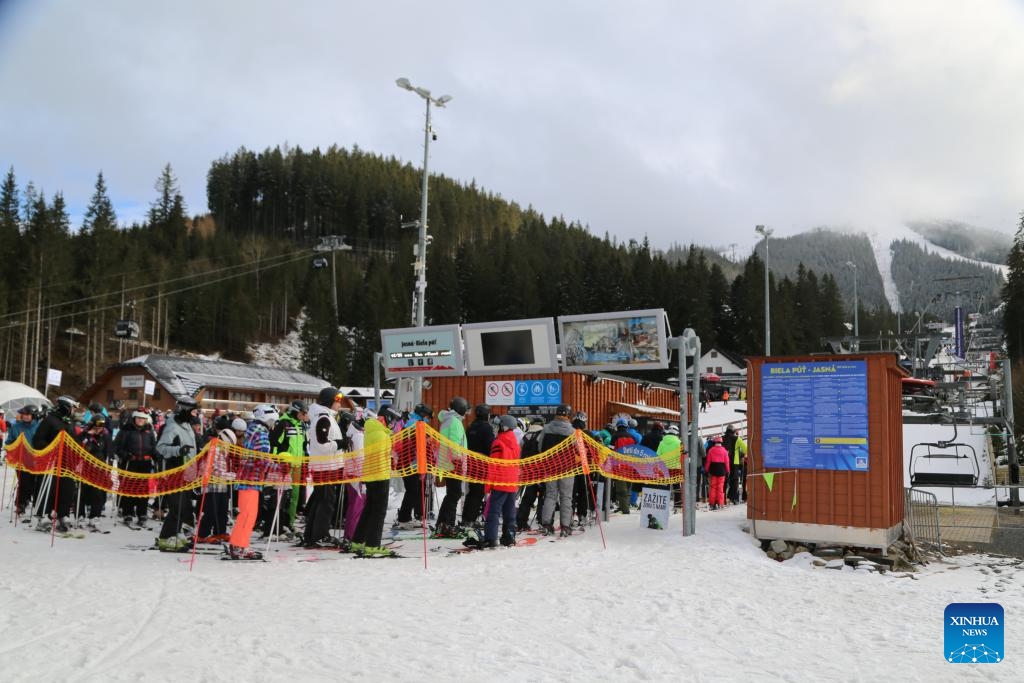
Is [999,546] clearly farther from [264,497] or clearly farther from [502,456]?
[264,497]

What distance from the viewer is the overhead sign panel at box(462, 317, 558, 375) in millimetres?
16594

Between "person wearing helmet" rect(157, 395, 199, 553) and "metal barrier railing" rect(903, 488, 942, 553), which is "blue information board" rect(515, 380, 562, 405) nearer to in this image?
"metal barrier railing" rect(903, 488, 942, 553)

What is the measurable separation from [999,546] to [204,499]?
10.6m

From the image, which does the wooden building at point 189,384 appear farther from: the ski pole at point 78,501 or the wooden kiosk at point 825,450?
the wooden kiosk at point 825,450

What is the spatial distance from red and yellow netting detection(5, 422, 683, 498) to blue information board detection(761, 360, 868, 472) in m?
1.79

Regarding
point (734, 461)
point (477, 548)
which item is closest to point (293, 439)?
point (477, 548)

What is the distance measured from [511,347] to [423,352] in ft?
7.09

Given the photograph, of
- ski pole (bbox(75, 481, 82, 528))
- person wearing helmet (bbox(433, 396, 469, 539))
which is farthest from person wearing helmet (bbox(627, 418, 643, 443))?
ski pole (bbox(75, 481, 82, 528))

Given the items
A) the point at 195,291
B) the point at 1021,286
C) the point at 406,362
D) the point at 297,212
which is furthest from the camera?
the point at 297,212

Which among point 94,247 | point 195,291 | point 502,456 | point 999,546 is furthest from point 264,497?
point 195,291

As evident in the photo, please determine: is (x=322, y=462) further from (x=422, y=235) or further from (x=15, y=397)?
(x=15, y=397)

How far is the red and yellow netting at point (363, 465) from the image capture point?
8945 millimetres

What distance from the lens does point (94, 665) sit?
15.4 feet

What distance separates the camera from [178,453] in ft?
33.2
